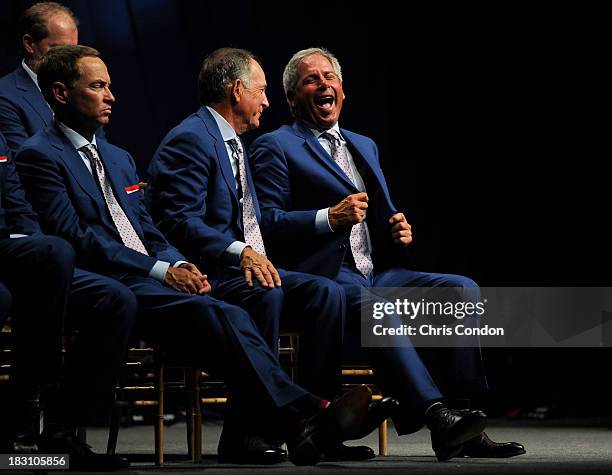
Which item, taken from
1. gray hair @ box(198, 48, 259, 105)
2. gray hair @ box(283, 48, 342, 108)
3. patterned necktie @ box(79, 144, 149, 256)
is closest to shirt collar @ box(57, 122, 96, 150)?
patterned necktie @ box(79, 144, 149, 256)

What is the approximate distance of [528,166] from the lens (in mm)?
6105

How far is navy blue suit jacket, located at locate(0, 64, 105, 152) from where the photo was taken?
332 cm

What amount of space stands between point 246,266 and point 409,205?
3.44 m

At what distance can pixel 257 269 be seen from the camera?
10.0ft

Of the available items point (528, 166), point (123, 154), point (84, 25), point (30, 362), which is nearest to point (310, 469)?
point (30, 362)

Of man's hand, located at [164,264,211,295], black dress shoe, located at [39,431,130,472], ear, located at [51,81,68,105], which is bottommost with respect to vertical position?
black dress shoe, located at [39,431,130,472]

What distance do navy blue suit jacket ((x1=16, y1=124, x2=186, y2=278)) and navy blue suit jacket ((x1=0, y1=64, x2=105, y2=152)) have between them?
25 centimetres

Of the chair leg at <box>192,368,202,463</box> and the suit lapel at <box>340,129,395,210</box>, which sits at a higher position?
the suit lapel at <box>340,129,395,210</box>

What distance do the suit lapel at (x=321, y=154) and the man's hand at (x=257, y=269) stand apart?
0.45 meters

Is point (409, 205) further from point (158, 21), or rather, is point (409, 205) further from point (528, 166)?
point (158, 21)

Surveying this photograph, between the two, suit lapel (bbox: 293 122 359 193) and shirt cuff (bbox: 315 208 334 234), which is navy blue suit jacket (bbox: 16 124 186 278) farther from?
suit lapel (bbox: 293 122 359 193)

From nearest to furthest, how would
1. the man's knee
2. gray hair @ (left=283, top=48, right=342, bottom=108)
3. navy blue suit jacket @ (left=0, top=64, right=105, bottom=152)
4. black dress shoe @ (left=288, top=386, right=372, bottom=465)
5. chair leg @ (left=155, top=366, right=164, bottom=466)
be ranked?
black dress shoe @ (left=288, top=386, right=372, bottom=465), the man's knee, chair leg @ (left=155, top=366, right=164, bottom=466), navy blue suit jacket @ (left=0, top=64, right=105, bottom=152), gray hair @ (left=283, top=48, right=342, bottom=108)

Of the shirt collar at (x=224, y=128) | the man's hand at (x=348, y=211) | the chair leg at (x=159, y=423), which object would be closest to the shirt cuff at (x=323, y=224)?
the man's hand at (x=348, y=211)

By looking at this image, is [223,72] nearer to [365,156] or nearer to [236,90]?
[236,90]
